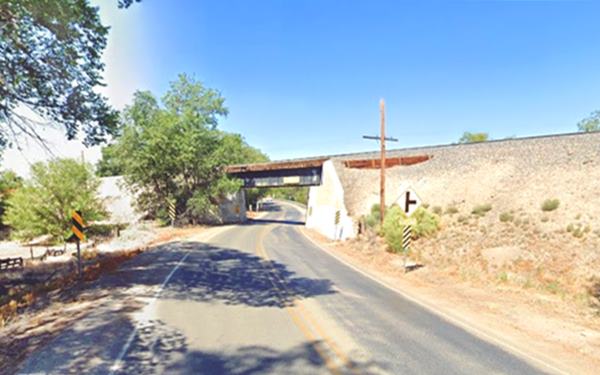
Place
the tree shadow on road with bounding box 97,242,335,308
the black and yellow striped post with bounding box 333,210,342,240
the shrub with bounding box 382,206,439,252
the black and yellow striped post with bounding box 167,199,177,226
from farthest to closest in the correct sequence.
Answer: the black and yellow striped post with bounding box 167,199,177,226
the black and yellow striped post with bounding box 333,210,342,240
the shrub with bounding box 382,206,439,252
the tree shadow on road with bounding box 97,242,335,308

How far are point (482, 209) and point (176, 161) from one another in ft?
87.3

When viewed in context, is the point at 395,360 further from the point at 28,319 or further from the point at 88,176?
the point at 88,176

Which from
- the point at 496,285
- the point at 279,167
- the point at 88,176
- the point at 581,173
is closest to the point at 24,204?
the point at 88,176

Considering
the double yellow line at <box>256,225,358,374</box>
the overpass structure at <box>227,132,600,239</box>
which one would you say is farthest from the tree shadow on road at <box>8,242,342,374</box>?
the overpass structure at <box>227,132,600,239</box>

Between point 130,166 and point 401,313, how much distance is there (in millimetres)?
31095

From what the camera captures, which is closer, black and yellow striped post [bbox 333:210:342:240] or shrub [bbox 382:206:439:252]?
shrub [bbox 382:206:439:252]

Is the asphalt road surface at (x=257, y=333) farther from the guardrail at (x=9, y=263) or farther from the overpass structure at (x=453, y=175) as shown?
the overpass structure at (x=453, y=175)

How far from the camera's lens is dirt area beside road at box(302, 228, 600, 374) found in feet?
23.3

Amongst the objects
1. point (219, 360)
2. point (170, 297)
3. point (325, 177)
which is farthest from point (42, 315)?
point (325, 177)

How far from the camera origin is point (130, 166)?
32.7 m

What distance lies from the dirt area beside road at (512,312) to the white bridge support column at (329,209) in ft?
35.9

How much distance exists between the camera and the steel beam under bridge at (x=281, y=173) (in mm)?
38594

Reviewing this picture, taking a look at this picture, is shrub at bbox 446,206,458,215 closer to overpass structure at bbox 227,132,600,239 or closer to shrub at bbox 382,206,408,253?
overpass structure at bbox 227,132,600,239

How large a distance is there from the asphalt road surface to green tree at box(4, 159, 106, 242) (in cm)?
1982
